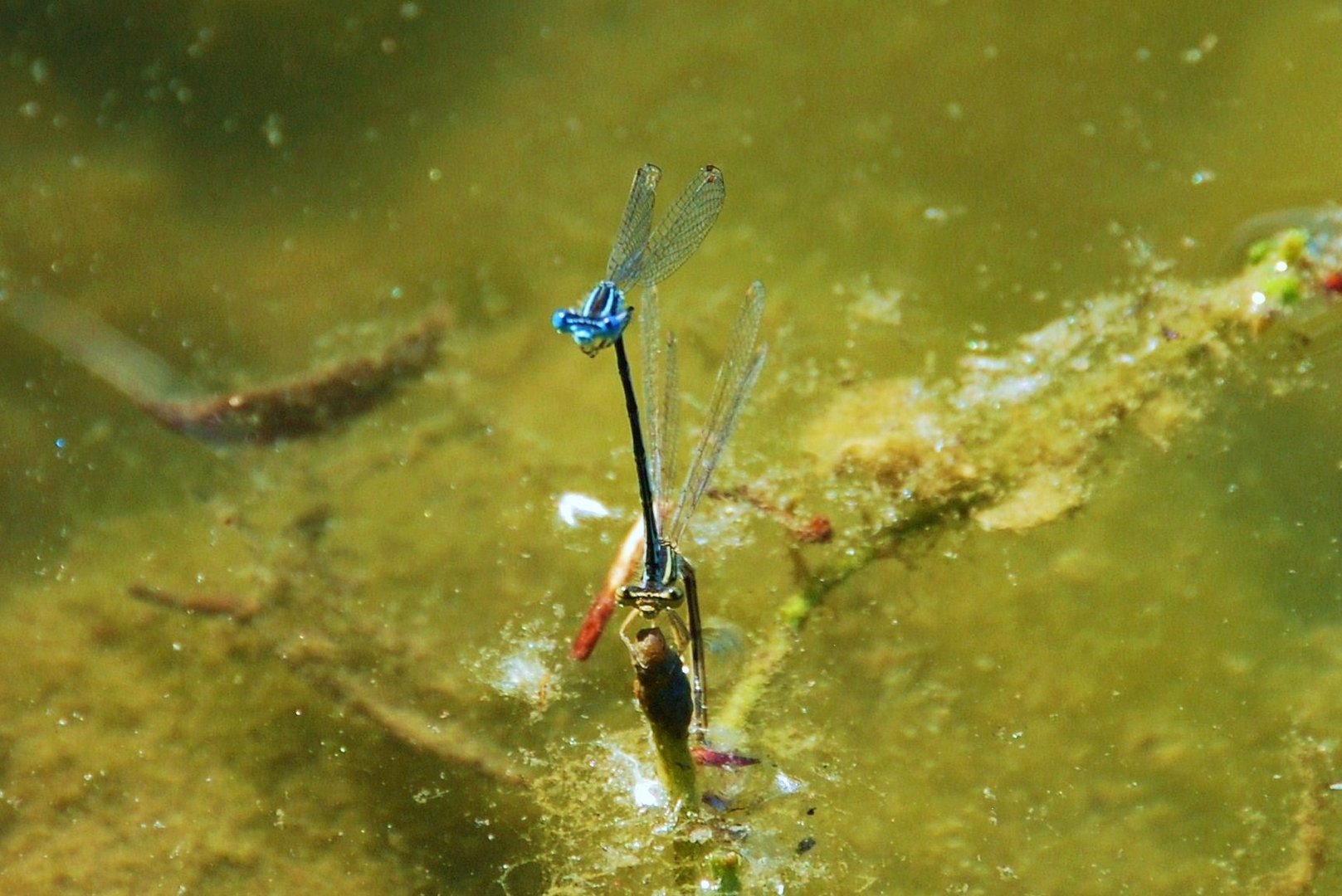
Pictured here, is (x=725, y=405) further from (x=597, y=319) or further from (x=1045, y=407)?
(x=597, y=319)

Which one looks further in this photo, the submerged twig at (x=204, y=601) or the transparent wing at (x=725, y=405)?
the submerged twig at (x=204, y=601)

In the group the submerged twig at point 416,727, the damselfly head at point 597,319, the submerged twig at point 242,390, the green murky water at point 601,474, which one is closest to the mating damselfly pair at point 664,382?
the damselfly head at point 597,319

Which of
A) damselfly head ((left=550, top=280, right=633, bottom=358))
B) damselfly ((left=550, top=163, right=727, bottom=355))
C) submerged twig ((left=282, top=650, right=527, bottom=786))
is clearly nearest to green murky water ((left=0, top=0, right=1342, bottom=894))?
submerged twig ((left=282, top=650, right=527, bottom=786))

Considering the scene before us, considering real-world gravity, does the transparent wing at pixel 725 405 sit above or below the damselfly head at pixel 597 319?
above

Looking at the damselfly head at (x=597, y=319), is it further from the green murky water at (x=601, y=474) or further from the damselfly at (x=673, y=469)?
the green murky water at (x=601, y=474)

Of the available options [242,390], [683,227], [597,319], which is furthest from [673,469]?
[242,390]

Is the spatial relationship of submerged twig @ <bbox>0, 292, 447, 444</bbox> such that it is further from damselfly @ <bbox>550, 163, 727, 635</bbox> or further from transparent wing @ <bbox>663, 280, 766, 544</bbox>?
damselfly @ <bbox>550, 163, 727, 635</bbox>
